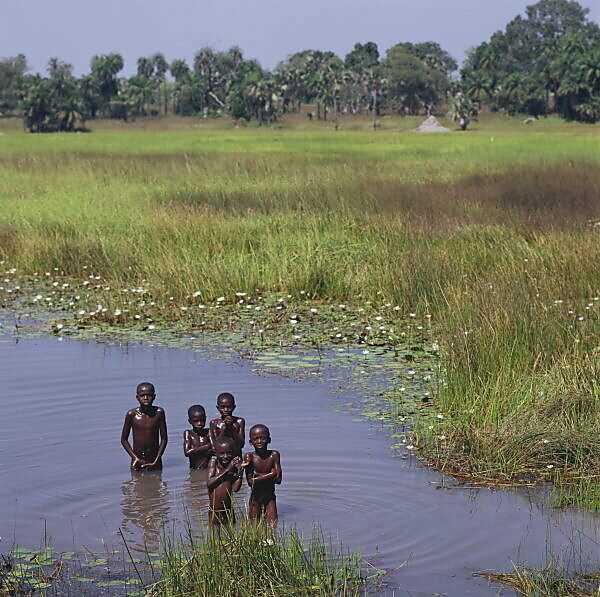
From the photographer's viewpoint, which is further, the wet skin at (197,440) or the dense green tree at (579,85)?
the dense green tree at (579,85)

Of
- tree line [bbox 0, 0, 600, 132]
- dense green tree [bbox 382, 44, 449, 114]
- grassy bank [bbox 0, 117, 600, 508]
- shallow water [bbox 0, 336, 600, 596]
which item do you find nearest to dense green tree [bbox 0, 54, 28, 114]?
tree line [bbox 0, 0, 600, 132]

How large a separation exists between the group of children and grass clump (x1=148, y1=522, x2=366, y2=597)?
1.85ft

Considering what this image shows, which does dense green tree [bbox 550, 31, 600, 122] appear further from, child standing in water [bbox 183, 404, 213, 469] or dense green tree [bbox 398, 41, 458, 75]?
child standing in water [bbox 183, 404, 213, 469]

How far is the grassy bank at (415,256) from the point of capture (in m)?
8.04

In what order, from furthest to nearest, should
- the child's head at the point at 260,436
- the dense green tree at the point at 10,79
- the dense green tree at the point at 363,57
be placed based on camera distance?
the dense green tree at the point at 363,57
the dense green tree at the point at 10,79
the child's head at the point at 260,436

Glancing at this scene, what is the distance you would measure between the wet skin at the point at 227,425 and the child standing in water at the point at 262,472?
0.80 meters

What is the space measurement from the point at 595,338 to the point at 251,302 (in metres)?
5.35

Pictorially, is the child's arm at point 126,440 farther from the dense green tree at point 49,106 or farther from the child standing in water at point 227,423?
the dense green tree at point 49,106

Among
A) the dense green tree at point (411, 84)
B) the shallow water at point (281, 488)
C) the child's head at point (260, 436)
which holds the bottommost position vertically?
the shallow water at point (281, 488)

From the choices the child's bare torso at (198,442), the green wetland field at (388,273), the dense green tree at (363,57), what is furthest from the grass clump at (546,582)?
the dense green tree at (363,57)

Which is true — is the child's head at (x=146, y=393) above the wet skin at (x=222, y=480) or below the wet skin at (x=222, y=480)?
above

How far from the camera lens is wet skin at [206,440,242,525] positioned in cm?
644

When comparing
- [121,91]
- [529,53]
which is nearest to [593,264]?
[121,91]

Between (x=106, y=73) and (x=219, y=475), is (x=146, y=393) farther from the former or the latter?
(x=106, y=73)
